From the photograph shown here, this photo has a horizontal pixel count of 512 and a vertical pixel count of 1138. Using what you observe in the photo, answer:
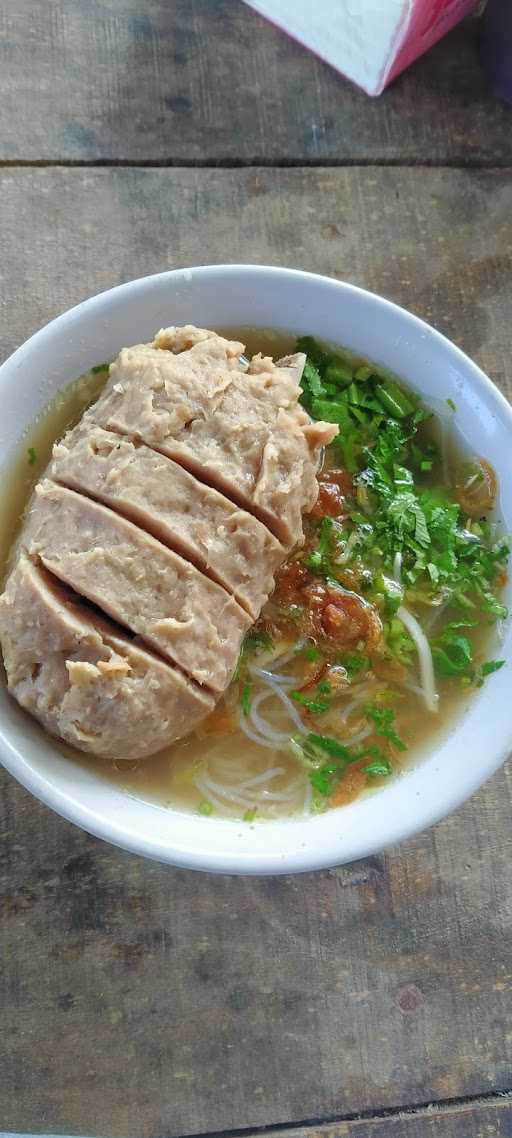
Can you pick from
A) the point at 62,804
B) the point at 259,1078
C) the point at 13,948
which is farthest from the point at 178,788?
the point at 259,1078

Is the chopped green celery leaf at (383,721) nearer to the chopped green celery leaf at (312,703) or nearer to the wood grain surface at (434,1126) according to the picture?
the chopped green celery leaf at (312,703)

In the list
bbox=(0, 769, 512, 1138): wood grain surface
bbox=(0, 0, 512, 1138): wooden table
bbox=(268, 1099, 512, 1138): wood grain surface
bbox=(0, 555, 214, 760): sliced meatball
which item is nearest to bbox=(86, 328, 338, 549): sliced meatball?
bbox=(0, 555, 214, 760): sliced meatball

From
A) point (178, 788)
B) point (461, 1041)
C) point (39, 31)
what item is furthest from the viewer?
point (39, 31)

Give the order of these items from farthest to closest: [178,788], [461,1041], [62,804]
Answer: [461,1041]
[178,788]
[62,804]

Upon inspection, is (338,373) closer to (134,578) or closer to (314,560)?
(314,560)

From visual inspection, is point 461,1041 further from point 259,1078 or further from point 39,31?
point 39,31

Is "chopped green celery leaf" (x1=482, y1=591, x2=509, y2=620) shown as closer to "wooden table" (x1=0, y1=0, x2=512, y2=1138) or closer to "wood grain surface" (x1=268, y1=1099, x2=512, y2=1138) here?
"wooden table" (x1=0, y1=0, x2=512, y2=1138)

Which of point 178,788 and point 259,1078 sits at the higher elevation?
point 178,788
